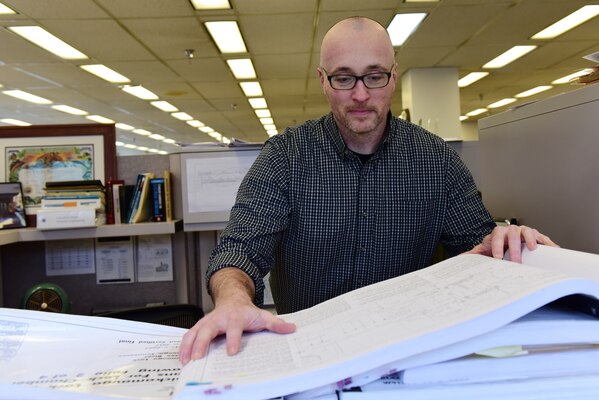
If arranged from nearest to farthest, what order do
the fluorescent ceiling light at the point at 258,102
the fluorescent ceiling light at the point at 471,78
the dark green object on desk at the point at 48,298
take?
the dark green object on desk at the point at 48,298 < the fluorescent ceiling light at the point at 471,78 < the fluorescent ceiling light at the point at 258,102

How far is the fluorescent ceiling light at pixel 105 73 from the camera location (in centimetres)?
464

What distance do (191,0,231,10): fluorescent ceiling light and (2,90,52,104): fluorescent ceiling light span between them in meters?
3.59

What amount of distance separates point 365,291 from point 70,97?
6.48 metres

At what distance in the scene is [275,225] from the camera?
0.89 metres

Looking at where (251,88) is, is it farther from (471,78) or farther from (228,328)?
(228,328)

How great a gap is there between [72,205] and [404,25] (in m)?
3.29

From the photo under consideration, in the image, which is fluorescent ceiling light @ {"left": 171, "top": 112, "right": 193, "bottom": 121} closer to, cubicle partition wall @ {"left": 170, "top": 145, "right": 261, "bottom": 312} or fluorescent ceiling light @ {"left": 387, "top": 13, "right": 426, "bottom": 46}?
fluorescent ceiling light @ {"left": 387, "top": 13, "right": 426, "bottom": 46}

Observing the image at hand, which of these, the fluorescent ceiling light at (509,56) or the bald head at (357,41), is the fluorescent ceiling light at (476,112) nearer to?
the fluorescent ceiling light at (509,56)

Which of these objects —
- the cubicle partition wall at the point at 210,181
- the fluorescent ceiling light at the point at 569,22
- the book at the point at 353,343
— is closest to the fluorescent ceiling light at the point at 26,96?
the cubicle partition wall at the point at 210,181

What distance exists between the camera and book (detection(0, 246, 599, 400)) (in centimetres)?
30

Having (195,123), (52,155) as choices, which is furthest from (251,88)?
(52,155)

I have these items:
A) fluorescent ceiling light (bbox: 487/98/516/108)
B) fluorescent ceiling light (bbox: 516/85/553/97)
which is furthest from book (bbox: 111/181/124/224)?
fluorescent ceiling light (bbox: 487/98/516/108)

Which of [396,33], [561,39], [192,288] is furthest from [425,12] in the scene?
[192,288]

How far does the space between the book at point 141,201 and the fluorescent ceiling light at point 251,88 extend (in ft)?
14.0
